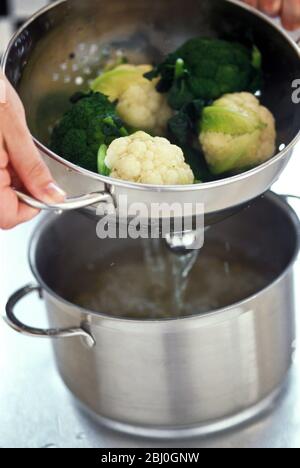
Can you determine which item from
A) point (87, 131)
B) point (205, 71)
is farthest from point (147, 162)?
point (205, 71)

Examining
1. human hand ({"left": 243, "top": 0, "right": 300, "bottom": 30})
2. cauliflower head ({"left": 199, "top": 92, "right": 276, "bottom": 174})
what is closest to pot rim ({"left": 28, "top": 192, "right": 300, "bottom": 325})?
cauliflower head ({"left": 199, "top": 92, "right": 276, "bottom": 174})

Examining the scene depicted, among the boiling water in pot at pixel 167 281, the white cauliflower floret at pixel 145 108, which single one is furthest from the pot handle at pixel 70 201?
the boiling water in pot at pixel 167 281

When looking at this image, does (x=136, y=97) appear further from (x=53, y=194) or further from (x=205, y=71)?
(x=53, y=194)

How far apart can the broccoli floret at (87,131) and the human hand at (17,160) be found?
14 cm

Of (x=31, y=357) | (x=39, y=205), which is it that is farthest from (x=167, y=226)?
(x=31, y=357)

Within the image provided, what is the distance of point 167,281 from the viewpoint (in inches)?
50.6

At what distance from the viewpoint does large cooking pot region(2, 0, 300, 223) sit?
1055mm

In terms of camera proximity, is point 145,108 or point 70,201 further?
point 145,108

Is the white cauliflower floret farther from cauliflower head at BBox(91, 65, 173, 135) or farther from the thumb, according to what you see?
the thumb

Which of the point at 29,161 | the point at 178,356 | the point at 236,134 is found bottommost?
the point at 178,356

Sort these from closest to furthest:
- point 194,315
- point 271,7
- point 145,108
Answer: point 194,315 < point 145,108 < point 271,7

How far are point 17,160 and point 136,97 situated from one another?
28 cm

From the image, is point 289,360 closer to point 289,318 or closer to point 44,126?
point 289,318

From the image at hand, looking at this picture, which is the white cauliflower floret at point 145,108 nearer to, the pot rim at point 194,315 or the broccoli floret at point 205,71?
the broccoli floret at point 205,71
